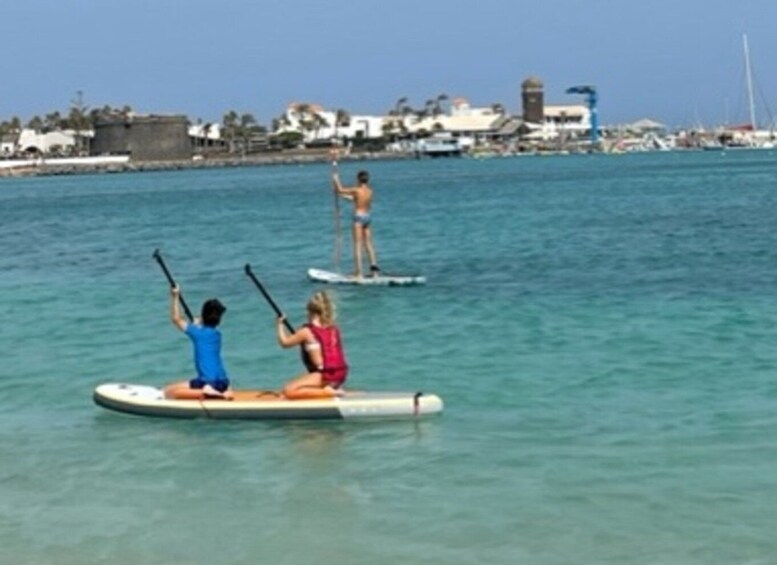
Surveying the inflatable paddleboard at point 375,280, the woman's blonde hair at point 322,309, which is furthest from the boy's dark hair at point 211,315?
the inflatable paddleboard at point 375,280

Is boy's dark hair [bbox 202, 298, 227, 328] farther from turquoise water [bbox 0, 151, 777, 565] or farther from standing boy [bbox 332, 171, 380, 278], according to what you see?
standing boy [bbox 332, 171, 380, 278]

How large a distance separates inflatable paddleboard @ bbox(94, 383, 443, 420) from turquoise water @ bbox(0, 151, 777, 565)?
138mm

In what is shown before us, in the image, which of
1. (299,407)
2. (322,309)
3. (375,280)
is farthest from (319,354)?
(375,280)

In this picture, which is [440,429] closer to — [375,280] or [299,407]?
[299,407]

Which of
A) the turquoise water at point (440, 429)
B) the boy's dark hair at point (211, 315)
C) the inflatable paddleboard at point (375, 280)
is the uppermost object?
the boy's dark hair at point (211, 315)

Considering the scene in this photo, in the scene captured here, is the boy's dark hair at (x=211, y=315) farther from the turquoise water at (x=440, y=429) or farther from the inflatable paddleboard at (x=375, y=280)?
the inflatable paddleboard at (x=375, y=280)

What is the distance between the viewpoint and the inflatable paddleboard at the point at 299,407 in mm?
13734

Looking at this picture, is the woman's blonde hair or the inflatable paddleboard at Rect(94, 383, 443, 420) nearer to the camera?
the inflatable paddleboard at Rect(94, 383, 443, 420)

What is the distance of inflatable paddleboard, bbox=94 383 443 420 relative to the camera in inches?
541

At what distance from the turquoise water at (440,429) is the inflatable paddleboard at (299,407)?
0.45 feet

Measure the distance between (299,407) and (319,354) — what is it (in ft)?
1.89

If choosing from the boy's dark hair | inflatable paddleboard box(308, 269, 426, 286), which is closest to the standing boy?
inflatable paddleboard box(308, 269, 426, 286)

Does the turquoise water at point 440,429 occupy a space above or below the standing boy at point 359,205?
below

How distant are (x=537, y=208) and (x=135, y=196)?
4693 cm
